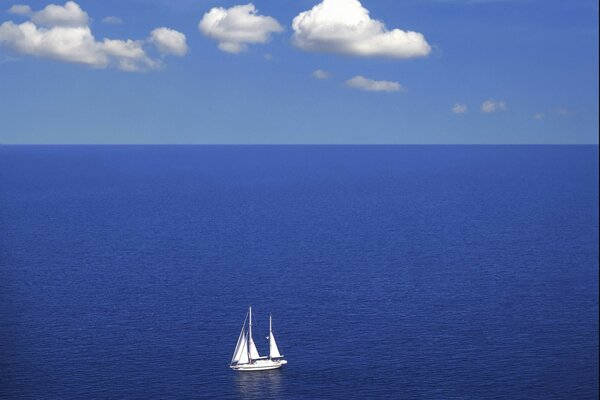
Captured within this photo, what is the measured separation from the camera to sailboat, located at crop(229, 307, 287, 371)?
11412cm

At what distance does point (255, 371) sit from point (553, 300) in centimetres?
6586

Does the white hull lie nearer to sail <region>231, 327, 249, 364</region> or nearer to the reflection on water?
the reflection on water

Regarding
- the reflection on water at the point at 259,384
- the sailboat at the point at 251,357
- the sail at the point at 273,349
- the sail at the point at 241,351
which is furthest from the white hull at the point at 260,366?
the sail at the point at 273,349

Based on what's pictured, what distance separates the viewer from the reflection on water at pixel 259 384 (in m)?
106

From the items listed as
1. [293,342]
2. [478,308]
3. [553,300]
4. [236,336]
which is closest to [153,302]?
[236,336]

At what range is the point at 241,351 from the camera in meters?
115

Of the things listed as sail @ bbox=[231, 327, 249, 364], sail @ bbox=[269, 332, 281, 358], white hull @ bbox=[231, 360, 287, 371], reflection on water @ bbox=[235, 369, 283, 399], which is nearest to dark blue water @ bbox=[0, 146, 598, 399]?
reflection on water @ bbox=[235, 369, 283, 399]

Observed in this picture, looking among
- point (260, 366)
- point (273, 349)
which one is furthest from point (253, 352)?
point (273, 349)

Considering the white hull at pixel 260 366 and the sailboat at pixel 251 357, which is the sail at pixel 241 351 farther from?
the white hull at pixel 260 366

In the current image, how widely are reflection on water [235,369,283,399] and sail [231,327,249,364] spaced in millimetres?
1993

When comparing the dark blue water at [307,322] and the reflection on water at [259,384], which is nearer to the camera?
the reflection on water at [259,384]

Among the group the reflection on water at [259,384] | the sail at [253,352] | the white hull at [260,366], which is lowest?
the reflection on water at [259,384]

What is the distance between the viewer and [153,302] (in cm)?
14538

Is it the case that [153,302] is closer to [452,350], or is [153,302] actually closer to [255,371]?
[255,371]
